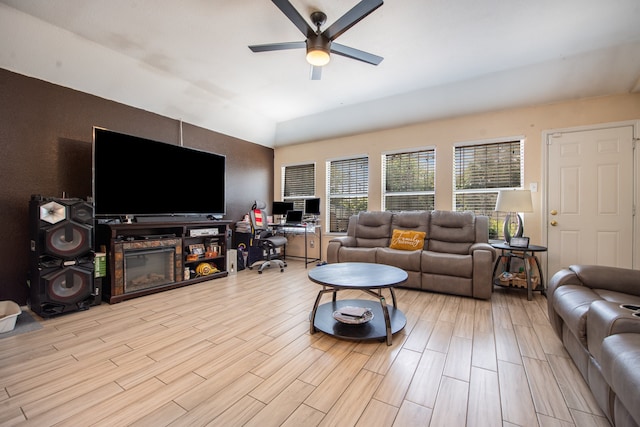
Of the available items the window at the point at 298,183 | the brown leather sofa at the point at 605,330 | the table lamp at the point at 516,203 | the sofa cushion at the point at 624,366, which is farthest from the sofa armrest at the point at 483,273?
the window at the point at 298,183

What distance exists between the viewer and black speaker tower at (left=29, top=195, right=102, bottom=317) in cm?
252

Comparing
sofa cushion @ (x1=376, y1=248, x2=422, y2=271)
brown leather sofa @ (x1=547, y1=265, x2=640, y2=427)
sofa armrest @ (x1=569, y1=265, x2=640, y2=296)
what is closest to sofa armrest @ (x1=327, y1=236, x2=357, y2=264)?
sofa cushion @ (x1=376, y1=248, x2=422, y2=271)

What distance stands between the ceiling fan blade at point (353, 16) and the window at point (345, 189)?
2944 millimetres

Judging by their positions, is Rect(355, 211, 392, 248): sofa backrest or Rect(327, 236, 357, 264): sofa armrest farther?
Rect(355, 211, 392, 248): sofa backrest

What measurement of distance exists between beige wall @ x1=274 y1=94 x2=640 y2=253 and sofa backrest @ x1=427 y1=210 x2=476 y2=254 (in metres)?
0.44

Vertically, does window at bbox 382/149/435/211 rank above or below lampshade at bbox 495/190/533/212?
above

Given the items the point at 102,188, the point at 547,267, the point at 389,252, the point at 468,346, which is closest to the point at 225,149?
the point at 102,188

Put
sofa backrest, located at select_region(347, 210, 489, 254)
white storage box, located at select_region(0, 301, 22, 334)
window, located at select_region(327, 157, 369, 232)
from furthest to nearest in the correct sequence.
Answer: window, located at select_region(327, 157, 369, 232), sofa backrest, located at select_region(347, 210, 489, 254), white storage box, located at select_region(0, 301, 22, 334)

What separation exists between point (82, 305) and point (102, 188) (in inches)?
49.9

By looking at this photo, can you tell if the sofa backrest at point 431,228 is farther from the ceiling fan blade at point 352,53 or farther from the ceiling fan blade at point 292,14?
the ceiling fan blade at point 292,14

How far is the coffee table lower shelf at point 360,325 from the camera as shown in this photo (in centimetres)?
209

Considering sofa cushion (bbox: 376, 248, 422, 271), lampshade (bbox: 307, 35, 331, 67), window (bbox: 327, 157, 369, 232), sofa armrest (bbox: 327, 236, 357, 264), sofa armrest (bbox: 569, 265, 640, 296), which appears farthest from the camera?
window (bbox: 327, 157, 369, 232)

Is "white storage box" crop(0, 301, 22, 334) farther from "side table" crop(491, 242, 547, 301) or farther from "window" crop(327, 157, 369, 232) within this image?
"side table" crop(491, 242, 547, 301)

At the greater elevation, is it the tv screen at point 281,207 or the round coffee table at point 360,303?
the tv screen at point 281,207
